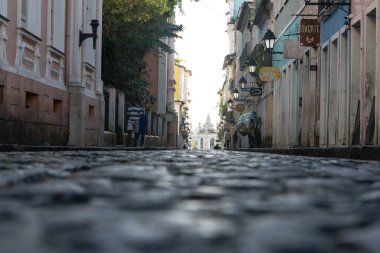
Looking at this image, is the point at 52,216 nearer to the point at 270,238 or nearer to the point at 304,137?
the point at 270,238

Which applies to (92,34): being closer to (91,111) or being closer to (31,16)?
(91,111)

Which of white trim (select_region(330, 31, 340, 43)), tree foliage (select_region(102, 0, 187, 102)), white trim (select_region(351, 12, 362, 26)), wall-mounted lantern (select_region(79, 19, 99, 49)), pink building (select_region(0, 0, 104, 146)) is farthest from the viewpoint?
tree foliage (select_region(102, 0, 187, 102))

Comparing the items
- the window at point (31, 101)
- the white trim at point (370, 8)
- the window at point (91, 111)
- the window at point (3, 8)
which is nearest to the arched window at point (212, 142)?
the window at point (91, 111)

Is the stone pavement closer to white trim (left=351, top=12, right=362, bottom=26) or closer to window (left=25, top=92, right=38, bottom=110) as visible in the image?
window (left=25, top=92, right=38, bottom=110)

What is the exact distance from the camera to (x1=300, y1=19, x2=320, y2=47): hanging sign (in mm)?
21031

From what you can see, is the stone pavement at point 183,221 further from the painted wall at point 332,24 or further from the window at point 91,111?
the window at point 91,111

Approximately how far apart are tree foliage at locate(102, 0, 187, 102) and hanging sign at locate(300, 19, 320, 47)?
18.6ft

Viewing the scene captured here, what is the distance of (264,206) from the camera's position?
4.07 feet

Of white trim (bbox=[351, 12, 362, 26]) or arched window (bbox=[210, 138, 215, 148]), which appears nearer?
white trim (bbox=[351, 12, 362, 26])

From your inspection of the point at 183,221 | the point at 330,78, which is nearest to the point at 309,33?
the point at 330,78

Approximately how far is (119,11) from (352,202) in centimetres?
2404

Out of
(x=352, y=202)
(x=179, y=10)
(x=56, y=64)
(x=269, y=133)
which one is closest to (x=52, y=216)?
(x=352, y=202)

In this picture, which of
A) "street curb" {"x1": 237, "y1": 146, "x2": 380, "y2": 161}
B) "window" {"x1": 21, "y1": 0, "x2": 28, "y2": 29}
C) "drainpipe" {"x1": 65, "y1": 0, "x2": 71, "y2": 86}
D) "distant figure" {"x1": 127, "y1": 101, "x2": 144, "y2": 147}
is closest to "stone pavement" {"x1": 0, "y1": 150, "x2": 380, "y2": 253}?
"street curb" {"x1": 237, "y1": 146, "x2": 380, "y2": 161}

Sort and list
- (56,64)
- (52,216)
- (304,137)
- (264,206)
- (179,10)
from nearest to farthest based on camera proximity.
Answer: (52,216)
(264,206)
(56,64)
(304,137)
(179,10)
